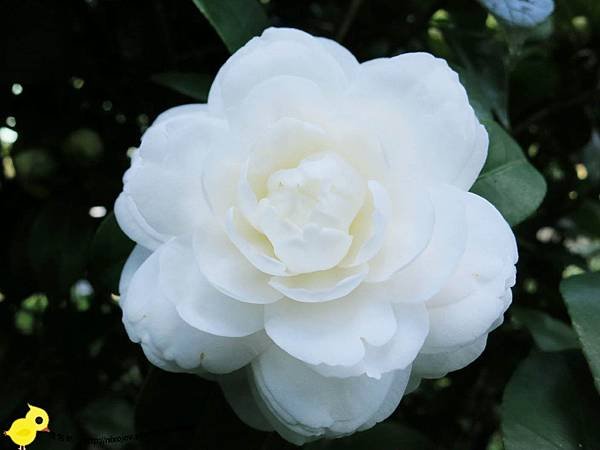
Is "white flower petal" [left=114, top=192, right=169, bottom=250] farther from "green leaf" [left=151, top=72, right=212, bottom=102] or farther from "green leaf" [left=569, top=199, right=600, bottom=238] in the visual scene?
"green leaf" [left=569, top=199, right=600, bottom=238]

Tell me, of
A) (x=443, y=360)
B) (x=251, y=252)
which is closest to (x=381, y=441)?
(x=443, y=360)

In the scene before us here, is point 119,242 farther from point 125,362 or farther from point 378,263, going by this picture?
point 125,362

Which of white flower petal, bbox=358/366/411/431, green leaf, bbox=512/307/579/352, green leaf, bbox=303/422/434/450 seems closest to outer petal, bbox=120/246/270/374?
white flower petal, bbox=358/366/411/431

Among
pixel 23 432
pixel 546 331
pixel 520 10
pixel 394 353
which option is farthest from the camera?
pixel 546 331

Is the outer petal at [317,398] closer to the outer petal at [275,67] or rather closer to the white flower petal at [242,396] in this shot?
the white flower petal at [242,396]

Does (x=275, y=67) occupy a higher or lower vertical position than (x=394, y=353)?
higher

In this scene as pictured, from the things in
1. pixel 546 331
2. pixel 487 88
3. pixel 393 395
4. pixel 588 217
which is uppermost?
pixel 393 395

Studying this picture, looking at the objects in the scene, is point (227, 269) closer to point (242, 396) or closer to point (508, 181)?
point (242, 396)

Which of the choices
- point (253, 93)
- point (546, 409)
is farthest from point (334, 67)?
point (546, 409)
